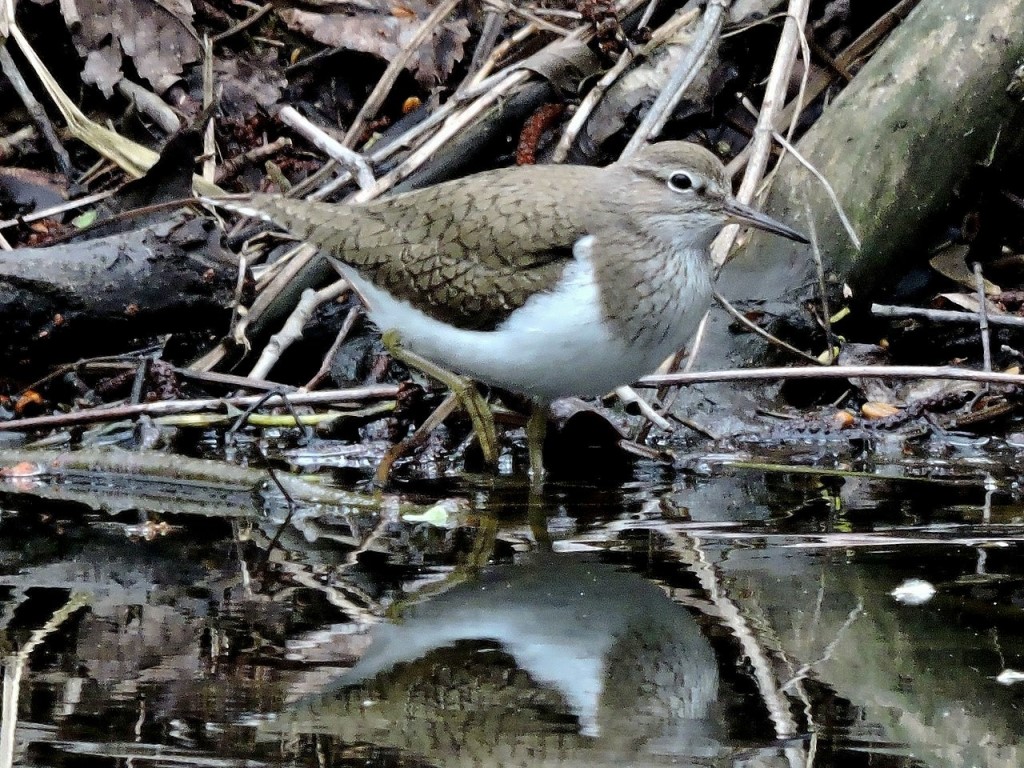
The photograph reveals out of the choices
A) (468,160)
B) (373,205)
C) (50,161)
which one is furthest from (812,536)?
(50,161)

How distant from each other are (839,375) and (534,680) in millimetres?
2606

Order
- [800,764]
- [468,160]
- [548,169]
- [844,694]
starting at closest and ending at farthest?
1. [800,764]
2. [844,694]
3. [548,169]
4. [468,160]

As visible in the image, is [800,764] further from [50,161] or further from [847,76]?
[50,161]

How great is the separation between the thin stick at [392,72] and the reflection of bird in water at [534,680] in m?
3.98

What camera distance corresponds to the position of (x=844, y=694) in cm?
296

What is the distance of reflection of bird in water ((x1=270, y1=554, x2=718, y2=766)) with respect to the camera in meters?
2.73

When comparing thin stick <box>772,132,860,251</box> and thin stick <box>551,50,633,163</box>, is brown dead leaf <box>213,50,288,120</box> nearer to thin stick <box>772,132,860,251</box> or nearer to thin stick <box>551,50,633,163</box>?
thin stick <box>551,50,633,163</box>

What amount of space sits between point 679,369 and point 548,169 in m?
1.16

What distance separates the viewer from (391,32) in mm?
7688

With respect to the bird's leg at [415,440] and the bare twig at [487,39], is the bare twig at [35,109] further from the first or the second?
the bird's leg at [415,440]

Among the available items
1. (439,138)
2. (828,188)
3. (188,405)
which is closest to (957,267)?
(828,188)

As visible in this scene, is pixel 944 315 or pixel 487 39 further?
pixel 487 39

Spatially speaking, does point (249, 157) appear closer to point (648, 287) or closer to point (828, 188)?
point (828, 188)

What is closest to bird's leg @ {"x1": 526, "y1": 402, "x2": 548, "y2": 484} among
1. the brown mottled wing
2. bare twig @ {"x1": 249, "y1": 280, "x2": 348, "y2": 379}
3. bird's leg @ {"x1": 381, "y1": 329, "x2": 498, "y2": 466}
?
bird's leg @ {"x1": 381, "y1": 329, "x2": 498, "y2": 466}
